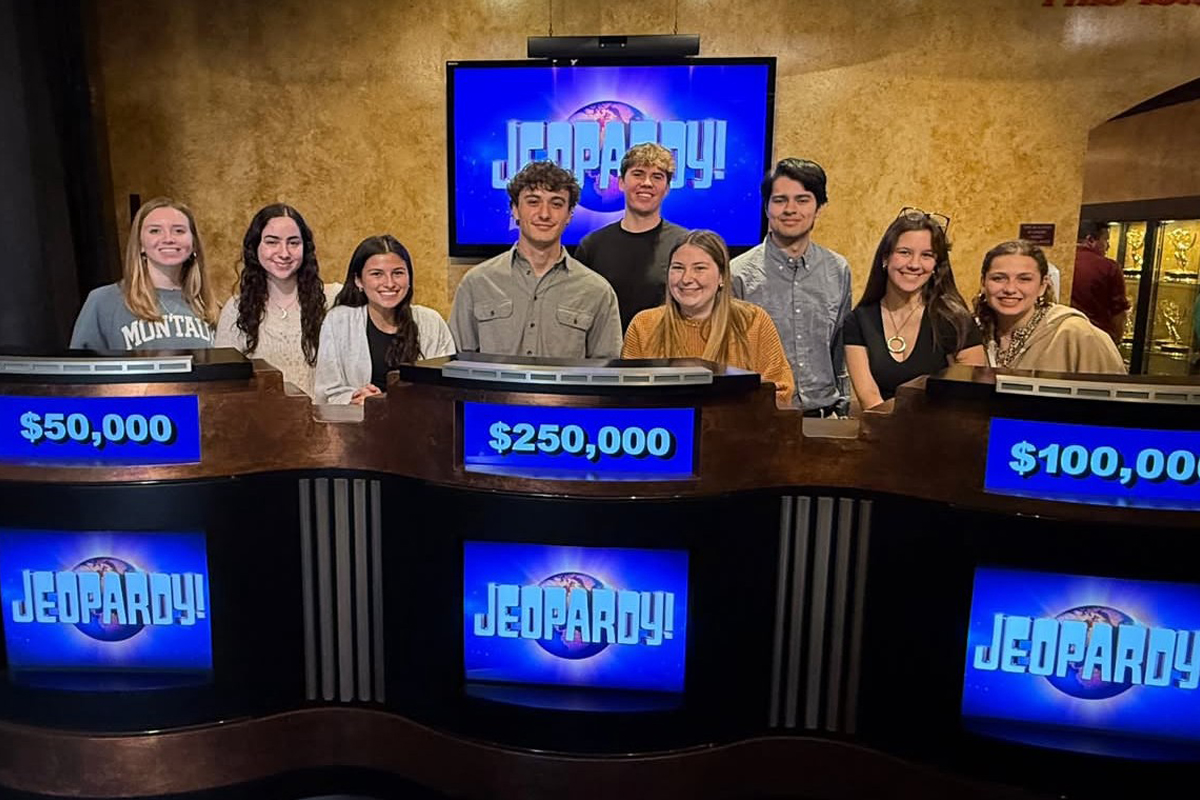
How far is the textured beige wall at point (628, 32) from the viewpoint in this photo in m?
4.73

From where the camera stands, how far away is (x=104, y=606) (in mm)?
2041

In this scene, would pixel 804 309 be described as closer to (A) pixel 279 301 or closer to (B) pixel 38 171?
(A) pixel 279 301

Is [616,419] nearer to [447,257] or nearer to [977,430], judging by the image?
[977,430]

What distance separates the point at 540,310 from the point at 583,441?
45.7 inches

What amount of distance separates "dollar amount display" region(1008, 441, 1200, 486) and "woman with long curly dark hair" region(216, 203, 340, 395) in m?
2.13

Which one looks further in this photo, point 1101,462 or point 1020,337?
point 1020,337

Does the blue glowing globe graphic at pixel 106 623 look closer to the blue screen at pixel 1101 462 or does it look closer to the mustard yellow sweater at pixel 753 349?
Result: the mustard yellow sweater at pixel 753 349

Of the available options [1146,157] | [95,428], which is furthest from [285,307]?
[1146,157]

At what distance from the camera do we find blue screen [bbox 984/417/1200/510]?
1.72 m

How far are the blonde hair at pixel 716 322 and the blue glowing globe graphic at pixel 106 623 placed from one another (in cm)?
148

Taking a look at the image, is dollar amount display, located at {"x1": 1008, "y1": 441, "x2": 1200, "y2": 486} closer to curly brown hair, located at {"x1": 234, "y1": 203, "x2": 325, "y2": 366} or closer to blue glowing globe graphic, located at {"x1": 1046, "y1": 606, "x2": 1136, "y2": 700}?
blue glowing globe graphic, located at {"x1": 1046, "y1": 606, "x2": 1136, "y2": 700}

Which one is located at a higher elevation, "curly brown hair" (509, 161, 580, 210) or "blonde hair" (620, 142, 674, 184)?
"blonde hair" (620, 142, 674, 184)

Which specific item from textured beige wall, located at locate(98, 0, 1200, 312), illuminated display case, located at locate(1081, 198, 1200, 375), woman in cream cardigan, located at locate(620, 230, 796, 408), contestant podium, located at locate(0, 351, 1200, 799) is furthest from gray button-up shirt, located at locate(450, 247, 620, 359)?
illuminated display case, located at locate(1081, 198, 1200, 375)

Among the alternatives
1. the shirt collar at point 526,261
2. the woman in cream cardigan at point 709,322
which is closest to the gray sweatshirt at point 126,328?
the shirt collar at point 526,261
